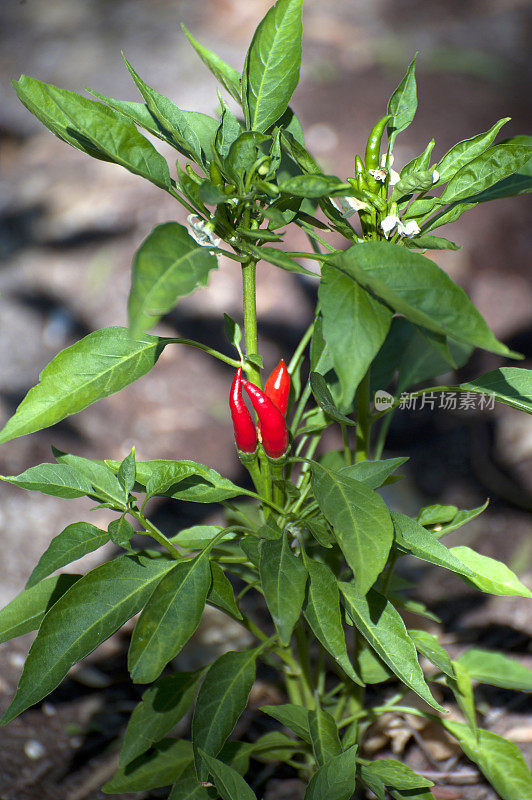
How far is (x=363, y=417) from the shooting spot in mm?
1253

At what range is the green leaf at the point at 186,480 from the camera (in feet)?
3.44

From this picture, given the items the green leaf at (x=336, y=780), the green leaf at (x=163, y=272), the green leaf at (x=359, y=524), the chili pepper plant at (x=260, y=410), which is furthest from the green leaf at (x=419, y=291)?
the green leaf at (x=336, y=780)

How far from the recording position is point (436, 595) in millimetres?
2029

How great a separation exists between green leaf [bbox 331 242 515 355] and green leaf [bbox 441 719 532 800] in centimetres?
89

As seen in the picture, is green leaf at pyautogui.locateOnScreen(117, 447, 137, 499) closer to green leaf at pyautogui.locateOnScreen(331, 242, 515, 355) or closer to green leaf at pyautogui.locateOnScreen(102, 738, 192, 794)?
green leaf at pyautogui.locateOnScreen(331, 242, 515, 355)

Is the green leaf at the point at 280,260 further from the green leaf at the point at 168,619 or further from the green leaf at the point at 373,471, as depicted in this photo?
the green leaf at the point at 168,619

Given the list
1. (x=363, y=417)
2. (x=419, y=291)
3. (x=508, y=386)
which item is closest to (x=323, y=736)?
(x=363, y=417)

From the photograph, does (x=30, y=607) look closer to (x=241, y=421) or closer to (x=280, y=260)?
(x=241, y=421)

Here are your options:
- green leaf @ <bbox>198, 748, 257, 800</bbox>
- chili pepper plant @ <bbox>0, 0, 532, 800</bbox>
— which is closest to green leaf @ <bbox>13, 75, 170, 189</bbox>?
chili pepper plant @ <bbox>0, 0, 532, 800</bbox>

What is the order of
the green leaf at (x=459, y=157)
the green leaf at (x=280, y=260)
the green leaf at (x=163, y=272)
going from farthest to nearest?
1. the green leaf at (x=459, y=157)
2. the green leaf at (x=280, y=260)
3. the green leaf at (x=163, y=272)

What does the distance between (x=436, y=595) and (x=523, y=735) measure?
0.46 meters

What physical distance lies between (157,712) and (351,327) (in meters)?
0.81

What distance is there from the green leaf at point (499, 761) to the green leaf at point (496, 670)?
0.09m

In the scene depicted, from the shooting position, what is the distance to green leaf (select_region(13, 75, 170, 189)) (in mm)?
879
